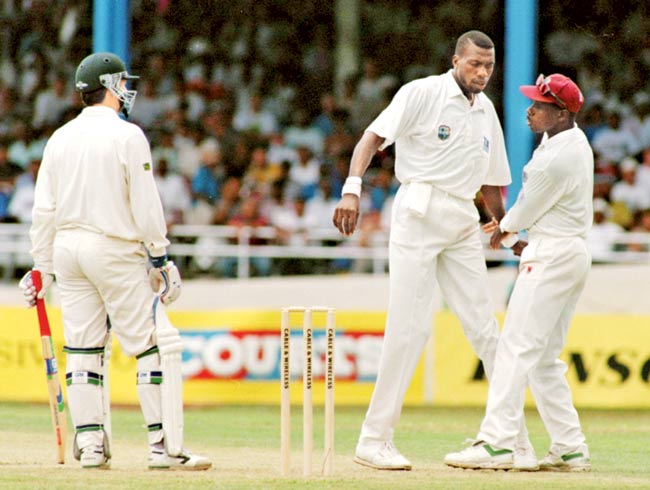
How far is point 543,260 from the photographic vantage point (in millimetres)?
7074

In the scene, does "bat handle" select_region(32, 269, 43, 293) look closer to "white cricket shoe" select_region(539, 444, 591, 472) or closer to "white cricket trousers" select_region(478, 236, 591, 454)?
"white cricket trousers" select_region(478, 236, 591, 454)

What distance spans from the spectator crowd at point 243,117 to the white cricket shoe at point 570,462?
667 centimetres

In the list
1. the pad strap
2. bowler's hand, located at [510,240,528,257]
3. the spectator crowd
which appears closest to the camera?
the pad strap

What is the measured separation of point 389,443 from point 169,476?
1.12m

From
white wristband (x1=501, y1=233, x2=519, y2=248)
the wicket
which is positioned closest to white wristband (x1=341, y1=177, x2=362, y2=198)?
the wicket

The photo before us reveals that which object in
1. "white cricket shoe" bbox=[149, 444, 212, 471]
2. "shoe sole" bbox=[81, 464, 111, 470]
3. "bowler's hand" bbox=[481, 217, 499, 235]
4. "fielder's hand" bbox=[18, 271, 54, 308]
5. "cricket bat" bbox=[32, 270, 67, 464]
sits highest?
"bowler's hand" bbox=[481, 217, 499, 235]

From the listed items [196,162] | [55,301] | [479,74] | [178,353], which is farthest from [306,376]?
[196,162]

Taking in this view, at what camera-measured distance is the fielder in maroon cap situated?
700 centimetres

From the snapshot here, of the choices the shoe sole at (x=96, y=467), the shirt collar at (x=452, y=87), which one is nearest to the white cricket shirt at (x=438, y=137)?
the shirt collar at (x=452, y=87)

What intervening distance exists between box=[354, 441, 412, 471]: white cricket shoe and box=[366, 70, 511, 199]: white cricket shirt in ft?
4.17

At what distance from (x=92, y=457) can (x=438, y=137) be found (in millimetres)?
2241

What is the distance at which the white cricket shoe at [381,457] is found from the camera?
6996 millimetres

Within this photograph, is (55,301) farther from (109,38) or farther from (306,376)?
(306,376)

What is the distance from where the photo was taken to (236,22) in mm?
18250
